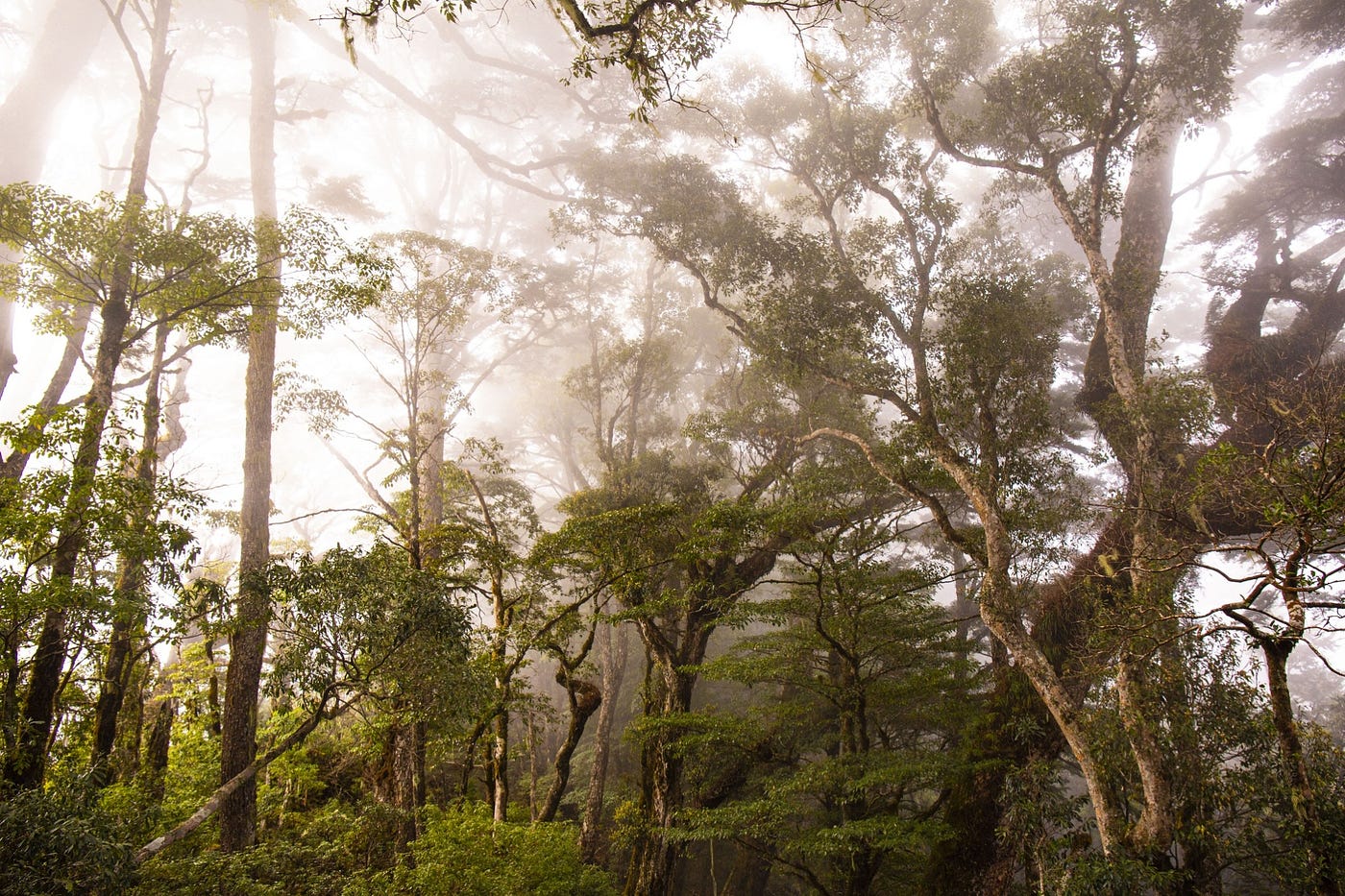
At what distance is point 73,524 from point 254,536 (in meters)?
4.83

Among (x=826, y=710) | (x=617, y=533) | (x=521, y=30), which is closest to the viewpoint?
(x=617, y=533)

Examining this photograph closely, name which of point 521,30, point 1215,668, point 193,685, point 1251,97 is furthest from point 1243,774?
point 1251,97

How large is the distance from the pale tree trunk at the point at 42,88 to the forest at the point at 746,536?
0.34ft

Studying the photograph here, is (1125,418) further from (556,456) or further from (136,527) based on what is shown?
(556,456)

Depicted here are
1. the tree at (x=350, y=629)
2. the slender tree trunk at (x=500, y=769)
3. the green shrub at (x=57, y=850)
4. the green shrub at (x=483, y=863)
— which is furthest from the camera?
the slender tree trunk at (x=500, y=769)

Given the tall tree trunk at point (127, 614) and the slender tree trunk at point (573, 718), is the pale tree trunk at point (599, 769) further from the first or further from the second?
the tall tree trunk at point (127, 614)

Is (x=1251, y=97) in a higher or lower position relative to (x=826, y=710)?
higher

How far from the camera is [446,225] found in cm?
2620

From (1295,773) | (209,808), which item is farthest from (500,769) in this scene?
(1295,773)

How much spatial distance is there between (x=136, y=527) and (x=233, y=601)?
4.13 ft

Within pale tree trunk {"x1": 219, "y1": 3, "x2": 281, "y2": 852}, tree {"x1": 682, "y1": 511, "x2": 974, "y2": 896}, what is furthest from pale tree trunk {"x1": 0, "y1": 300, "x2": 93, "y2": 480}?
tree {"x1": 682, "y1": 511, "x2": 974, "y2": 896}

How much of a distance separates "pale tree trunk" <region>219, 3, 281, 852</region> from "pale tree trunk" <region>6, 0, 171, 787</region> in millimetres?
1392

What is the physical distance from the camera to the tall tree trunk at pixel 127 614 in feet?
21.0

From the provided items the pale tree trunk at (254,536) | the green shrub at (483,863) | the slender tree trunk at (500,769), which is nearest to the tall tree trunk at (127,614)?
the pale tree trunk at (254,536)
